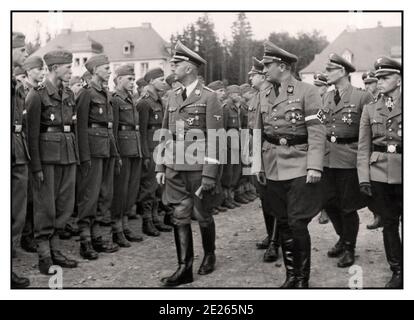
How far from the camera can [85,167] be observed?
6543 mm

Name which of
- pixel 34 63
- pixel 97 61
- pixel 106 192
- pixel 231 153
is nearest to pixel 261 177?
pixel 106 192

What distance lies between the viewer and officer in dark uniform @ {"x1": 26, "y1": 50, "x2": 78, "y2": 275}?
5.81m

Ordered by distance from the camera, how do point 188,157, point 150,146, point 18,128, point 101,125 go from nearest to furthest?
point 18,128
point 188,157
point 101,125
point 150,146

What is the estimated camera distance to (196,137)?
222 inches

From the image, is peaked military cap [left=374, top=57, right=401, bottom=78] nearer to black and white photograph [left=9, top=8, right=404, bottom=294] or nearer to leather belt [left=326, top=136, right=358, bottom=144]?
black and white photograph [left=9, top=8, right=404, bottom=294]

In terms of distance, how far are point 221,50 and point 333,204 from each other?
571 centimetres

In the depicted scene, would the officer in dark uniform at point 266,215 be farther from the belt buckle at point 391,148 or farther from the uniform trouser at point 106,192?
the uniform trouser at point 106,192

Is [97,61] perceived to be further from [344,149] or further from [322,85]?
[322,85]

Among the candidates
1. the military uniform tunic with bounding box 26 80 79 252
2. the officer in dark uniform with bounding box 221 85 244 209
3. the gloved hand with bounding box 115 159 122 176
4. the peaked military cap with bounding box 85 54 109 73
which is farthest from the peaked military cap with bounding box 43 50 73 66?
the officer in dark uniform with bounding box 221 85 244 209

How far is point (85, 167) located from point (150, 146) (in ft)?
5.60

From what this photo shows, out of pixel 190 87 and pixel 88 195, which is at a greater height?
pixel 190 87
